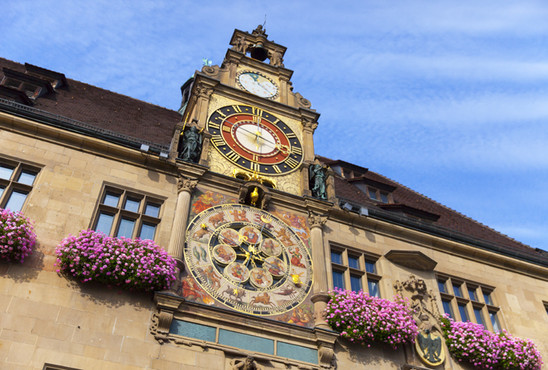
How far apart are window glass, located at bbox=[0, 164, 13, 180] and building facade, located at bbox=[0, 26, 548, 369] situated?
5 centimetres

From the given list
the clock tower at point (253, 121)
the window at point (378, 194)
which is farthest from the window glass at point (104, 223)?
the window at point (378, 194)

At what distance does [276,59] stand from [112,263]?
1070 centimetres

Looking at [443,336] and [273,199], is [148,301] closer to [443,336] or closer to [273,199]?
[273,199]

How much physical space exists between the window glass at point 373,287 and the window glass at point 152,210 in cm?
505

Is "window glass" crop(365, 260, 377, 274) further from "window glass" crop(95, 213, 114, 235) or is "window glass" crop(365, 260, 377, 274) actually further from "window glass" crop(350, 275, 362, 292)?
"window glass" crop(95, 213, 114, 235)

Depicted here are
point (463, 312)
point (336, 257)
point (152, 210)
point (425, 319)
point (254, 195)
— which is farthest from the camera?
point (463, 312)

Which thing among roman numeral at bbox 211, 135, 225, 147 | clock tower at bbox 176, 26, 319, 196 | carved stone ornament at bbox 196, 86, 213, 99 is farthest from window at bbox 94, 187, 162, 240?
carved stone ornament at bbox 196, 86, 213, 99

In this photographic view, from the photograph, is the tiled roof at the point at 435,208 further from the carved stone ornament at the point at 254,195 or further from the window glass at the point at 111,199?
the window glass at the point at 111,199

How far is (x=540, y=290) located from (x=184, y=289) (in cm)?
977

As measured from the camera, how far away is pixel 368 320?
472 inches

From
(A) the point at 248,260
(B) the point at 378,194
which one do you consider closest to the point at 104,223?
(A) the point at 248,260

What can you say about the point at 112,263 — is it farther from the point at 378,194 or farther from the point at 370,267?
the point at 378,194

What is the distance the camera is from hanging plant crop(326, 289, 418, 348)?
11.9m

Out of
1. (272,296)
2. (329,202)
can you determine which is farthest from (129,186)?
(329,202)
